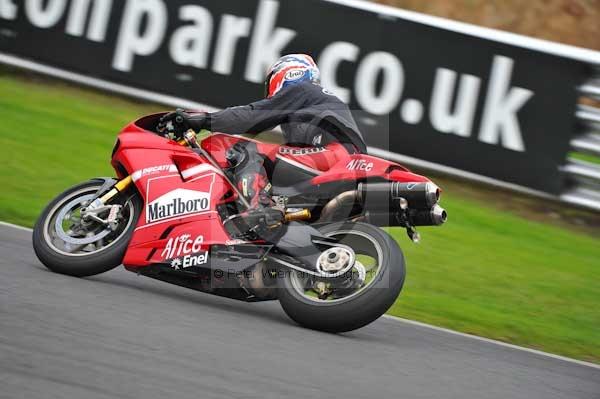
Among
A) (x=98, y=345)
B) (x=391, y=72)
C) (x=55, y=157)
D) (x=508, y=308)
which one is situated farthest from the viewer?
(x=391, y=72)

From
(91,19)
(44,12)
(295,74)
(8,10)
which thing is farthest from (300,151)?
(8,10)

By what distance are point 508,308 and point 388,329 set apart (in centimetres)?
172

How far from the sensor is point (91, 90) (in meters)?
13.0

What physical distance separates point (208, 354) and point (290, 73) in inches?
85.1

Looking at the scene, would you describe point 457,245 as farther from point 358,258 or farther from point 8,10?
point 8,10

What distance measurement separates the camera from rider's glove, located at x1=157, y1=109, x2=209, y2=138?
655cm

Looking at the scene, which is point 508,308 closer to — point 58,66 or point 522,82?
point 522,82

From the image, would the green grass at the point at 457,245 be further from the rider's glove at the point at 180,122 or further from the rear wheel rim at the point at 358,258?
the rider's glove at the point at 180,122

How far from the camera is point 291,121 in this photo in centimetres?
653

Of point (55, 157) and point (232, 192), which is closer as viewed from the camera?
point (232, 192)

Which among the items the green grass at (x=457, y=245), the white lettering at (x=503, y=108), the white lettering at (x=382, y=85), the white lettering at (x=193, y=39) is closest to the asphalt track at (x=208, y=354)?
the green grass at (x=457, y=245)

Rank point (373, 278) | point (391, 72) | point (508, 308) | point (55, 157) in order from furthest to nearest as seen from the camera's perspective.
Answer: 1. point (391, 72)
2. point (55, 157)
3. point (508, 308)
4. point (373, 278)

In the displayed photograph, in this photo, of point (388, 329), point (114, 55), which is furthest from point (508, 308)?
point (114, 55)

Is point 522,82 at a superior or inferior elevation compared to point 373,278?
superior
